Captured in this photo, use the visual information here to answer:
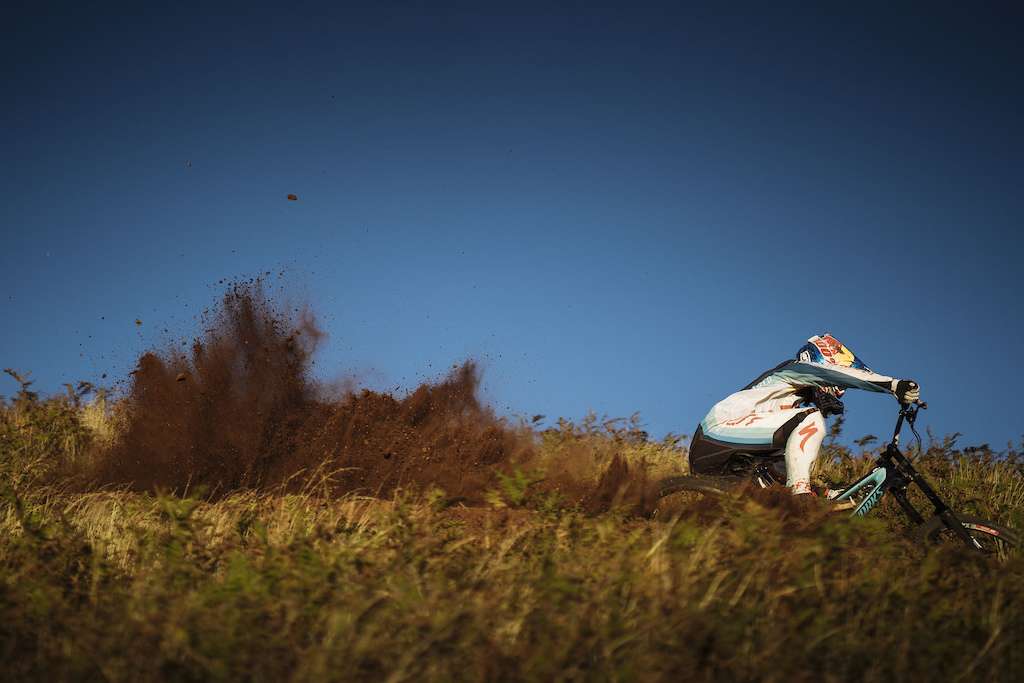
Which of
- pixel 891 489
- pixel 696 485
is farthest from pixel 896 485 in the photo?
pixel 696 485

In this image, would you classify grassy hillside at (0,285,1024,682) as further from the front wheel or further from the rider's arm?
the rider's arm

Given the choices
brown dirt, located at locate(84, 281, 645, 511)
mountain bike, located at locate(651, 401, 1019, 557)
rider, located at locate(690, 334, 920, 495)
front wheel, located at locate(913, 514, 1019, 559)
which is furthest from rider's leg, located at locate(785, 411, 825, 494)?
brown dirt, located at locate(84, 281, 645, 511)

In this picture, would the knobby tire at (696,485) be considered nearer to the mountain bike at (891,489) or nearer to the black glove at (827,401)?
the mountain bike at (891,489)

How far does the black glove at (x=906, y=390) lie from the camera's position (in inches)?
216

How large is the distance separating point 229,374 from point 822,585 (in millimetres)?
9146

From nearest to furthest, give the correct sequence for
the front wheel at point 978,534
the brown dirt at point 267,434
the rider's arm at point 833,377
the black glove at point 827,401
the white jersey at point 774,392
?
the front wheel at point 978,534 → the rider's arm at point 833,377 → the white jersey at point 774,392 → the black glove at point 827,401 → the brown dirt at point 267,434

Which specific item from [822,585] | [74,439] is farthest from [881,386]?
[74,439]

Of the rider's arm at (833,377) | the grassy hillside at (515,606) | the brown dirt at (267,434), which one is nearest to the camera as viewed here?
the grassy hillside at (515,606)

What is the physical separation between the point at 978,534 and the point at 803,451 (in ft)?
5.66

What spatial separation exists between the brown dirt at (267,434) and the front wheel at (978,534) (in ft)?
14.6

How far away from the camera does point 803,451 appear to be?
5.75 metres

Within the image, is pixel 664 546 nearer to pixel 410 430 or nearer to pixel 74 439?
pixel 410 430

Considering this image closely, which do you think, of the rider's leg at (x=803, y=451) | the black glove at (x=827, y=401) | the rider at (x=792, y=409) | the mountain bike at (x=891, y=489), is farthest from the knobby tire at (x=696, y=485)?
the black glove at (x=827, y=401)

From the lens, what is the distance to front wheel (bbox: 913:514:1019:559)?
543 centimetres
